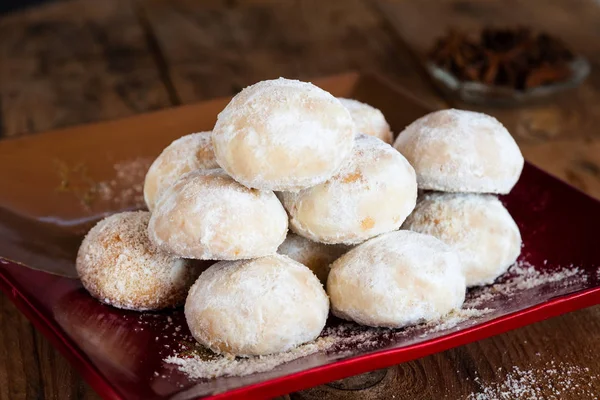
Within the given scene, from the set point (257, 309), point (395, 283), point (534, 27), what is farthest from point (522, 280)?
point (534, 27)

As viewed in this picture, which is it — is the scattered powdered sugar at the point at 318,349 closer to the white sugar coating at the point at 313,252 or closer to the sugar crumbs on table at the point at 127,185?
the white sugar coating at the point at 313,252

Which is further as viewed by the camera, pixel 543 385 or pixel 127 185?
pixel 127 185

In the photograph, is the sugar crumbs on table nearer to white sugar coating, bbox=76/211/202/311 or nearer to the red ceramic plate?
the red ceramic plate

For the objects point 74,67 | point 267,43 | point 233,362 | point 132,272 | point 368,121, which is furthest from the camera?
point 267,43

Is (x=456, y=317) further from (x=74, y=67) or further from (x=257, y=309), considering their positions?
(x=74, y=67)

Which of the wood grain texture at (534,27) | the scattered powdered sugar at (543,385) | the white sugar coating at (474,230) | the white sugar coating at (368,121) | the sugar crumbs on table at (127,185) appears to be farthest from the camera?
the wood grain texture at (534,27)

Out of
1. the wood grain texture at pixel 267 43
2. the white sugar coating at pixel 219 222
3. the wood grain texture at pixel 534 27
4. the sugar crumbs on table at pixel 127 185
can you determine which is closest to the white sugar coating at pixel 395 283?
the white sugar coating at pixel 219 222

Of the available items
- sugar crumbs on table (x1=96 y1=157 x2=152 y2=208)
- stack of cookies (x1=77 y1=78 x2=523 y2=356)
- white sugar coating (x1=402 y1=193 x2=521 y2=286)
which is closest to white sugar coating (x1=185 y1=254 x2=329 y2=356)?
stack of cookies (x1=77 y1=78 x2=523 y2=356)
